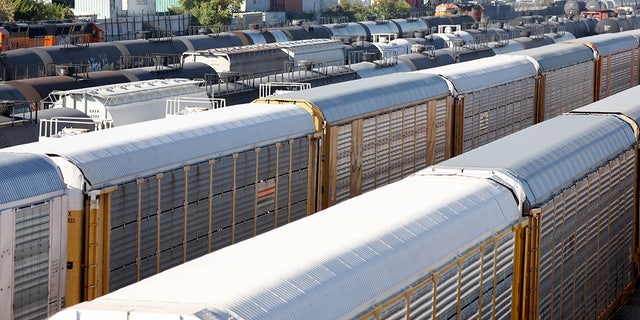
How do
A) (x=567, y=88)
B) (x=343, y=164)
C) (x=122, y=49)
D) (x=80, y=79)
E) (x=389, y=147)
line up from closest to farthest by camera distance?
(x=343, y=164), (x=389, y=147), (x=80, y=79), (x=567, y=88), (x=122, y=49)

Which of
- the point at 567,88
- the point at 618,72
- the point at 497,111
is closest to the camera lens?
the point at 497,111

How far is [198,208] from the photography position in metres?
17.2

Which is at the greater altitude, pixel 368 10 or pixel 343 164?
pixel 368 10

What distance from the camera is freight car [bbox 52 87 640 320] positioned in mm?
9633

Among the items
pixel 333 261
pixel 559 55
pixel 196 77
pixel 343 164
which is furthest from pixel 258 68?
pixel 333 261

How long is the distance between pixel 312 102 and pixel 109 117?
635 cm

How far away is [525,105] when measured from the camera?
33250 mm

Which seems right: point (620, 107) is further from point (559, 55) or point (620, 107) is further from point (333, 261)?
point (333, 261)

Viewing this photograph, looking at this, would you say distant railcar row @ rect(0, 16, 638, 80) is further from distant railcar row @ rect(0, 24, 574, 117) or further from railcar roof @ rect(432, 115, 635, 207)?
railcar roof @ rect(432, 115, 635, 207)

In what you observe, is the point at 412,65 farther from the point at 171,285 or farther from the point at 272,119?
the point at 171,285

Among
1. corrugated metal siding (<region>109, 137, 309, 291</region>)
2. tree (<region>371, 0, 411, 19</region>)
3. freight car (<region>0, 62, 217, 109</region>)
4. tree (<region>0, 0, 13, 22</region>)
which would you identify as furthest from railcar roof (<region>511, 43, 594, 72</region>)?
tree (<region>371, 0, 411, 19</region>)

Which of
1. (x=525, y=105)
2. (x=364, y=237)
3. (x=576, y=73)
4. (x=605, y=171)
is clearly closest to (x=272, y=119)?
(x=605, y=171)

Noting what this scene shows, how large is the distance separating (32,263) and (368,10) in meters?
112

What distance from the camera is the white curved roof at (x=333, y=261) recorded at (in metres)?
9.09
